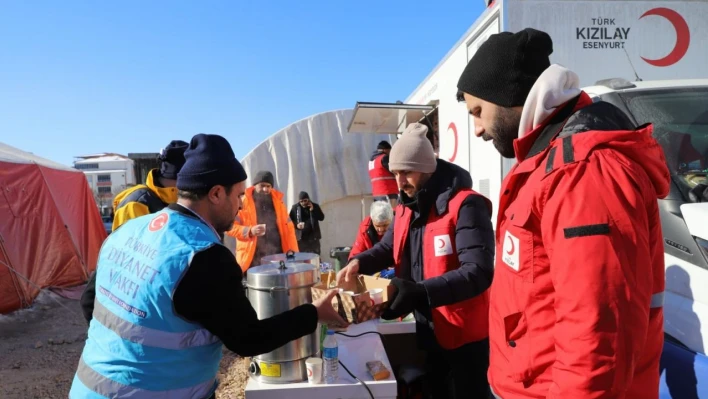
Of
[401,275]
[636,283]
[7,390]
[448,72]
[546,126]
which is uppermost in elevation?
[448,72]

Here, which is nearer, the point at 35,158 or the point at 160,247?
the point at 160,247

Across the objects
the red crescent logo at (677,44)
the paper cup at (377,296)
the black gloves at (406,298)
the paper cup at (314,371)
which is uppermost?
the red crescent logo at (677,44)

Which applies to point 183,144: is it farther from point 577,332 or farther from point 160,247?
point 577,332

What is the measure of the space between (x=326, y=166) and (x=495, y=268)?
8719 mm

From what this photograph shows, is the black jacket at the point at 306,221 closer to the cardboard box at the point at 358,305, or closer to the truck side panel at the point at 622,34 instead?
the truck side panel at the point at 622,34

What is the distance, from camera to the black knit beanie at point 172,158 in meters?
2.87

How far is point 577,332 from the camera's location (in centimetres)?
90

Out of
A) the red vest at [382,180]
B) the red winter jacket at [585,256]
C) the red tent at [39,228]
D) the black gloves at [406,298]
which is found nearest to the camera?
the red winter jacket at [585,256]

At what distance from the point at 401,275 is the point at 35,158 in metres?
9.14

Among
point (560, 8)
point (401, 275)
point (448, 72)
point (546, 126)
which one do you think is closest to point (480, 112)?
point (546, 126)

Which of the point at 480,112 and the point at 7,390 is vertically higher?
the point at 480,112

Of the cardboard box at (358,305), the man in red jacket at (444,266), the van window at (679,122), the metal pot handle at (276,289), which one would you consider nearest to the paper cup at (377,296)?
the cardboard box at (358,305)

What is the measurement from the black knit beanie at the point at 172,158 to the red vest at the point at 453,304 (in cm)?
178

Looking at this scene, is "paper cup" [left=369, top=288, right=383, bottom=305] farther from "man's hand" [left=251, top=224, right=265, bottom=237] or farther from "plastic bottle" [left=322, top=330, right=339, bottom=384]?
"man's hand" [left=251, top=224, right=265, bottom=237]
